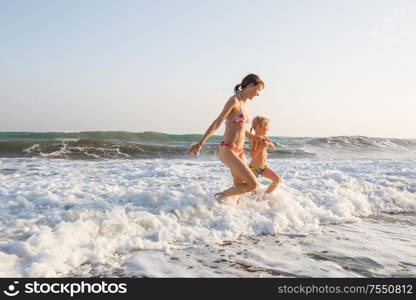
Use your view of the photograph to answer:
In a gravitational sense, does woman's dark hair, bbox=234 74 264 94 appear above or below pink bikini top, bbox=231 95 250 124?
above

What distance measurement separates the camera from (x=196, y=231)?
13.5 ft

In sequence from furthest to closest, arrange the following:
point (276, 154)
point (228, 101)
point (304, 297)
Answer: point (276, 154)
point (228, 101)
point (304, 297)

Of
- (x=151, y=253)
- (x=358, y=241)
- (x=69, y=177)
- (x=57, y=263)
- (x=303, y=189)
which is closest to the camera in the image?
(x=57, y=263)

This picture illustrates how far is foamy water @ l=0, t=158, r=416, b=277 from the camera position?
10.4 feet

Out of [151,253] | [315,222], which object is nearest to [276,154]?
[315,222]

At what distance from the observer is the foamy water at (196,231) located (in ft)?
10.4

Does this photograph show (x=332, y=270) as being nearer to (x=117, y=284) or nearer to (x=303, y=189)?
(x=117, y=284)

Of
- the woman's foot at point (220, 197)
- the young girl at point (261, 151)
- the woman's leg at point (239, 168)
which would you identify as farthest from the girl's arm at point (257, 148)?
the woman's foot at point (220, 197)

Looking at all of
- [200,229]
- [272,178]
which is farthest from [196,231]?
[272,178]

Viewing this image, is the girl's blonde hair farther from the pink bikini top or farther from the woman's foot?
the woman's foot

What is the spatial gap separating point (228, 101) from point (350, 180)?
3.90 metres

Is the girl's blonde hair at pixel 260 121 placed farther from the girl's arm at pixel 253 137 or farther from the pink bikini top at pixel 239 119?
the pink bikini top at pixel 239 119

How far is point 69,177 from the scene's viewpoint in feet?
23.8

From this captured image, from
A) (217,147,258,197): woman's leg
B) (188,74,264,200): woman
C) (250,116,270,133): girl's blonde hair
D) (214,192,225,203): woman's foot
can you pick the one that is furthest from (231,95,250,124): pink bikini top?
(214,192,225,203): woman's foot
